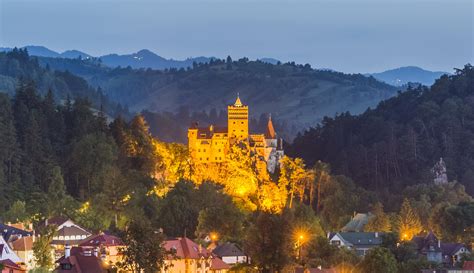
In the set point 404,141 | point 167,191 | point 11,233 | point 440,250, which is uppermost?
point 404,141

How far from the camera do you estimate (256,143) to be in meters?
104

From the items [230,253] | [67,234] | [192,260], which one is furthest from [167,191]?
[192,260]

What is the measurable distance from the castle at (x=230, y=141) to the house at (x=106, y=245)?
39.6 m

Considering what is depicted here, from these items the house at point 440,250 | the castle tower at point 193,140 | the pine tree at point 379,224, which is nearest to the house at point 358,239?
the pine tree at point 379,224

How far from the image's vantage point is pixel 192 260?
198 ft

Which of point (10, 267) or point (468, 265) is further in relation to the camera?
point (468, 265)

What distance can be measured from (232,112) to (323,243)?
44.9 m

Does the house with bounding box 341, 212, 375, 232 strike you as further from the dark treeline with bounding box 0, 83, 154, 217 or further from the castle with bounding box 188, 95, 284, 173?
the dark treeline with bounding box 0, 83, 154, 217

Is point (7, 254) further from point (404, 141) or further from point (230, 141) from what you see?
point (404, 141)

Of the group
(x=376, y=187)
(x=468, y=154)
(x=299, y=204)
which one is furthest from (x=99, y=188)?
(x=468, y=154)

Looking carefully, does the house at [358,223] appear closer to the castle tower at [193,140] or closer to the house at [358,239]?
the house at [358,239]

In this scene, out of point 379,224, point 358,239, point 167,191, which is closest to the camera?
point 358,239

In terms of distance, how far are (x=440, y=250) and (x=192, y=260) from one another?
1699 cm

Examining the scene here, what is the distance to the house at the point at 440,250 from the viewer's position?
68.8 metres
